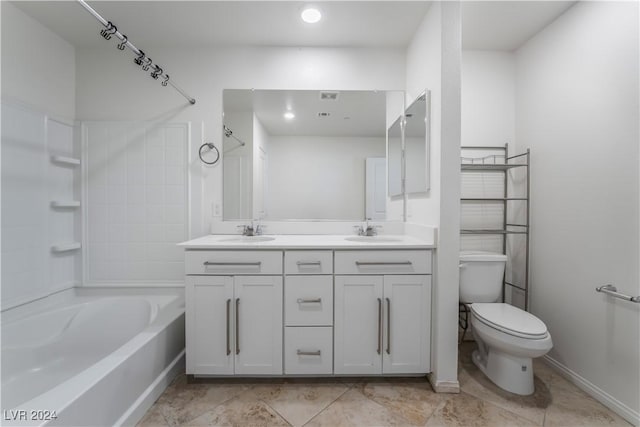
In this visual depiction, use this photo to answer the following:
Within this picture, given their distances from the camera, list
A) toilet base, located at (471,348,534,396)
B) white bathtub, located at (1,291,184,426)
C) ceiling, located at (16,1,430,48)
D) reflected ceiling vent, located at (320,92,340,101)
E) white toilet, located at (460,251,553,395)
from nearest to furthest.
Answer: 1. white bathtub, located at (1,291,184,426)
2. white toilet, located at (460,251,553,395)
3. toilet base, located at (471,348,534,396)
4. ceiling, located at (16,1,430,48)
5. reflected ceiling vent, located at (320,92,340,101)

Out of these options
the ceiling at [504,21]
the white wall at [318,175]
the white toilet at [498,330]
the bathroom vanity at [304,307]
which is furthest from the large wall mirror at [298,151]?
the white toilet at [498,330]

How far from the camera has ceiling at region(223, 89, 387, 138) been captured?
2.19m

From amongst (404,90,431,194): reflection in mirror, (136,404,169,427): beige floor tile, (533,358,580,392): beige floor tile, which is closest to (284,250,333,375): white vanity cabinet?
(136,404,169,427): beige floor tile

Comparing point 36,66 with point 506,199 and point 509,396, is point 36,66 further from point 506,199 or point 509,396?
point 509,396

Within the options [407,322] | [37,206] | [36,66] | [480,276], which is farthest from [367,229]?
[36,66]

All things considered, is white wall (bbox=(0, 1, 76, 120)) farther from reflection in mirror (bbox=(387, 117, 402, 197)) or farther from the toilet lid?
the toilet lid

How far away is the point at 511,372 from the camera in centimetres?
165

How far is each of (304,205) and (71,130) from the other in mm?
1918

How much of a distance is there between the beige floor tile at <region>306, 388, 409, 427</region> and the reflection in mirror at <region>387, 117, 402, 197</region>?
144 centimetres

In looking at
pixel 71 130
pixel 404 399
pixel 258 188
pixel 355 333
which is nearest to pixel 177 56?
pixel 71 130

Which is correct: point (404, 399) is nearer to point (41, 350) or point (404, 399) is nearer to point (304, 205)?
point (304, 205)

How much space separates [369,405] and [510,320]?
0.97 meters

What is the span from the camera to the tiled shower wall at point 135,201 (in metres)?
2.18

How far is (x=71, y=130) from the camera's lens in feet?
7.07
